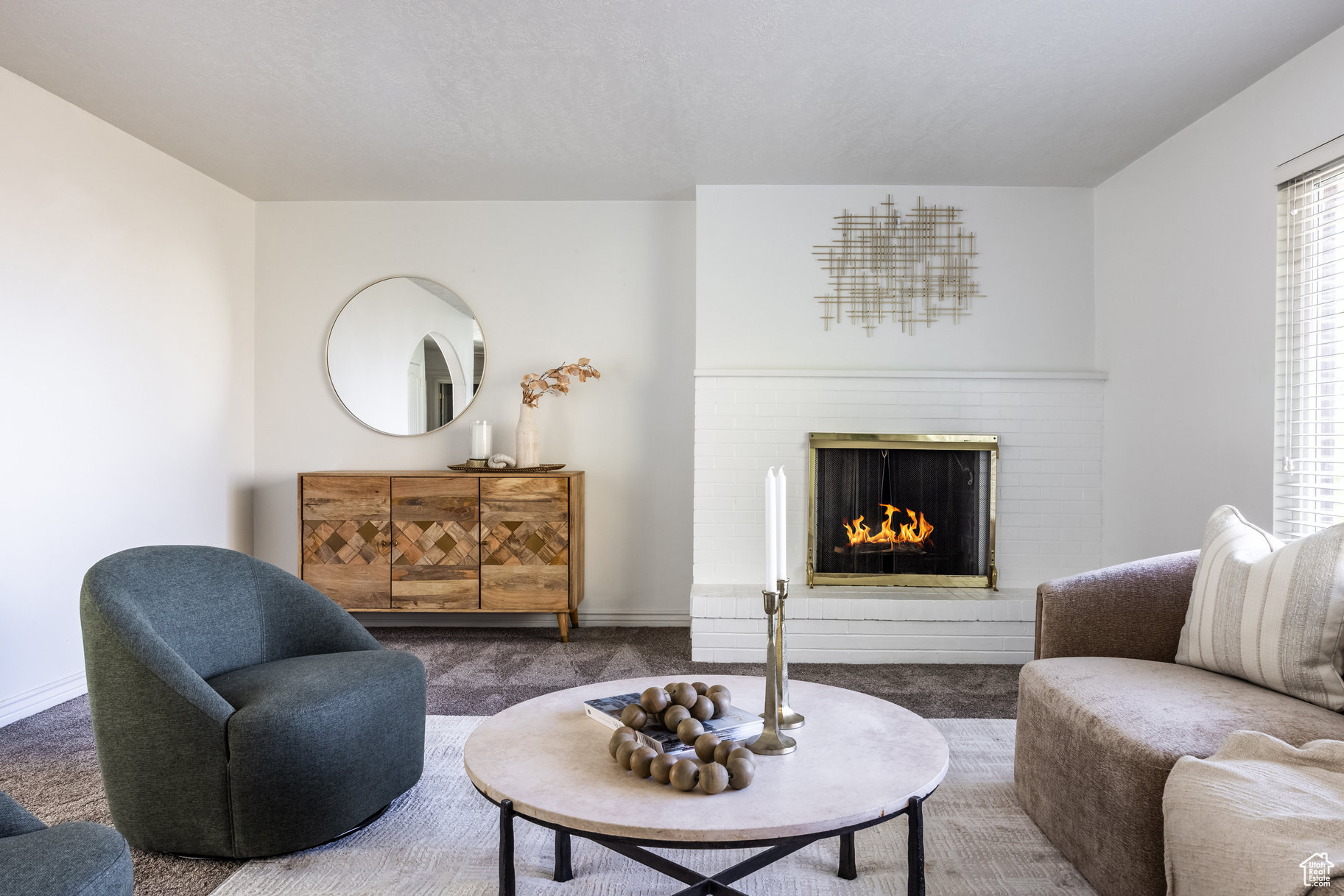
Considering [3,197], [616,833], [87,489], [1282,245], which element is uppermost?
[3,197]

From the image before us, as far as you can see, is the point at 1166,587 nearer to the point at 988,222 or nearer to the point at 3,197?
the point at 988,222

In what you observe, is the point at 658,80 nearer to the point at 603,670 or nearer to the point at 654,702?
the point at 654,702

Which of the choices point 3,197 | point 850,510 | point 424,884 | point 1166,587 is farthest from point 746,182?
point 424,884

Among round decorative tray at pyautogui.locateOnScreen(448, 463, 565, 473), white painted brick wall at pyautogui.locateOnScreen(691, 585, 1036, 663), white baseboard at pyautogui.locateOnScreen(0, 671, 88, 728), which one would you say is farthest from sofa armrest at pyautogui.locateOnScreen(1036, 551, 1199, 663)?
white baseboard at pyautogui.locateOnScreen(0, 671, 88, 728)

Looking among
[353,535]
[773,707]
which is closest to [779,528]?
[773,707]

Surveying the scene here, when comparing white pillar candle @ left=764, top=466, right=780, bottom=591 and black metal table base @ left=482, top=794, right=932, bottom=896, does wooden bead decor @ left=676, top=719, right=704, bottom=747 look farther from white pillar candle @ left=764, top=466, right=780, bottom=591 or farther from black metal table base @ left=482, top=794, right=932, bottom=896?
white pillar candle @ left=764, top=466, right=780, bottom=591

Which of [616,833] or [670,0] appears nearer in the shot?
[616,833]

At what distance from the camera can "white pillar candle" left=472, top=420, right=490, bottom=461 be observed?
4391 millimetres

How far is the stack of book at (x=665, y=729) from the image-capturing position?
156 cm

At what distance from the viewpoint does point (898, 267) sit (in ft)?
13.9

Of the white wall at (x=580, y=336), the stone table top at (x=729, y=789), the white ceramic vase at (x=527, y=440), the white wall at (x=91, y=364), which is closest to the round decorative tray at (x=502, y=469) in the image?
the white ceramic vase at (x=527, y=440)

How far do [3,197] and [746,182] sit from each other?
309cm

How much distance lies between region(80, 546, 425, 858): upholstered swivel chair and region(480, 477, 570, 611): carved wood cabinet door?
192 centimetres

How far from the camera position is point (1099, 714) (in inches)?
70.4
